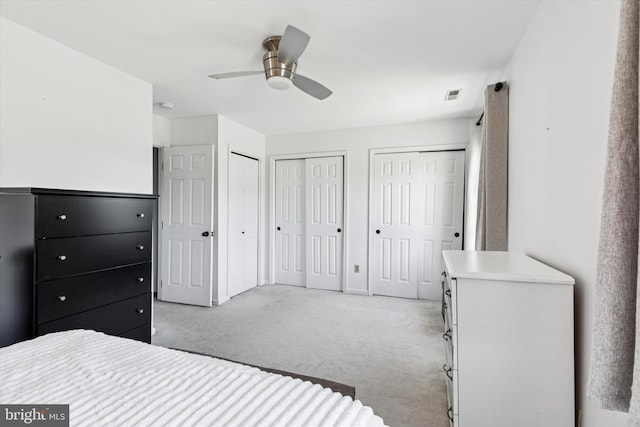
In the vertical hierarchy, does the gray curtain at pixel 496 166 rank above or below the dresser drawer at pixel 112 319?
above

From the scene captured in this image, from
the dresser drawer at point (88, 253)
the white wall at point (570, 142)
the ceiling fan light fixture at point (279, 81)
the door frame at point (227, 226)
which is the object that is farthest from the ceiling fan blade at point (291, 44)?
the door frame at point (227, 226)

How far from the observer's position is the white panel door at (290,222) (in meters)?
4.67

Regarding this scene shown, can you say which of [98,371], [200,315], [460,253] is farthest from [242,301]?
[98,371]

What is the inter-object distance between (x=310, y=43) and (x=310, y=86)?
11.1 inches

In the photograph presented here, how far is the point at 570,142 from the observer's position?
1.30 metres

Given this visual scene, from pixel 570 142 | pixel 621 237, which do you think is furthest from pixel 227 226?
pixel 621 237

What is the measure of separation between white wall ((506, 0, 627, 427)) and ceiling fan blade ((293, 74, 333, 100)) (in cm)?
134

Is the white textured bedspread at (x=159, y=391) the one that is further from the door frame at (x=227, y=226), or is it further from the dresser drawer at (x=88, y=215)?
the door frame at (x=227, y=226)

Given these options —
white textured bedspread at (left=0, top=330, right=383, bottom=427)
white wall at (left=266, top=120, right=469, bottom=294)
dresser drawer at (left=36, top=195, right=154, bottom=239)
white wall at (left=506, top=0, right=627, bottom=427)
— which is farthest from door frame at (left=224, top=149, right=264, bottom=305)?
white wall at (left=506, top=0, right=627, bottom=427)

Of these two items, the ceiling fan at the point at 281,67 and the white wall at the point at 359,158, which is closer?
the ceiling fan at the point at 281,67

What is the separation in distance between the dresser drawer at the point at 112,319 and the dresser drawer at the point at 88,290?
1.3 inches

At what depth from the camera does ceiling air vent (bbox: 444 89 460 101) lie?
117 inches

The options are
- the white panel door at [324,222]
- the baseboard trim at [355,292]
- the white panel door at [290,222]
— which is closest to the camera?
the baseboard trim at [355,292]

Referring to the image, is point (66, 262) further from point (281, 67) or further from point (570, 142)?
point (570, 142)
